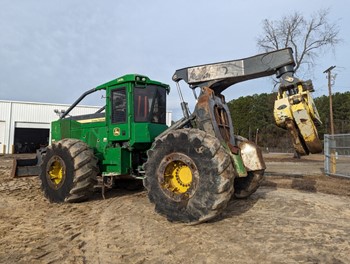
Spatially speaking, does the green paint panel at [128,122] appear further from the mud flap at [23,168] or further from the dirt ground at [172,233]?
the mud flap at [23,168]

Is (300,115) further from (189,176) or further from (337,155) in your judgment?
(337,155)

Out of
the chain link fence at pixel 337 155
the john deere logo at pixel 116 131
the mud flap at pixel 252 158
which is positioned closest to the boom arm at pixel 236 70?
the mud flap at pixel 252 158

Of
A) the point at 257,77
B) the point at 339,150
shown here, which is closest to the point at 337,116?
the point at 339,150

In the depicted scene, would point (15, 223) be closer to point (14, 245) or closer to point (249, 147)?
point (14, 245)

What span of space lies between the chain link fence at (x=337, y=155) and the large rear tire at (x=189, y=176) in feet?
33.2

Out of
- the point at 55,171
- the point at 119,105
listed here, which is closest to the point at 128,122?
the point at 119,105

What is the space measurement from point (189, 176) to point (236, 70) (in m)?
2.29

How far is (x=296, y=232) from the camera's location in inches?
197

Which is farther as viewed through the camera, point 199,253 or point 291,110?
point 291,110

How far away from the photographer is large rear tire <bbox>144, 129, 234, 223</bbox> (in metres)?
5.09

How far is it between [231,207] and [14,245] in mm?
3826

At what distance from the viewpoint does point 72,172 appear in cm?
731

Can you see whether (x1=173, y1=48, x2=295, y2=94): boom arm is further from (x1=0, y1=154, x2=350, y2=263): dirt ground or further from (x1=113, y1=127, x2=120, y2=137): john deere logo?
(x1=0, y1=154, x2=350, y2=263): dirt ground

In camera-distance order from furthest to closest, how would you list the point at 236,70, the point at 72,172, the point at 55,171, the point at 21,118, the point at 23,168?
the point at 21,118 → the point at 23,168 → the point at 55,171 → the point at 72,172 → the point at 236,70
